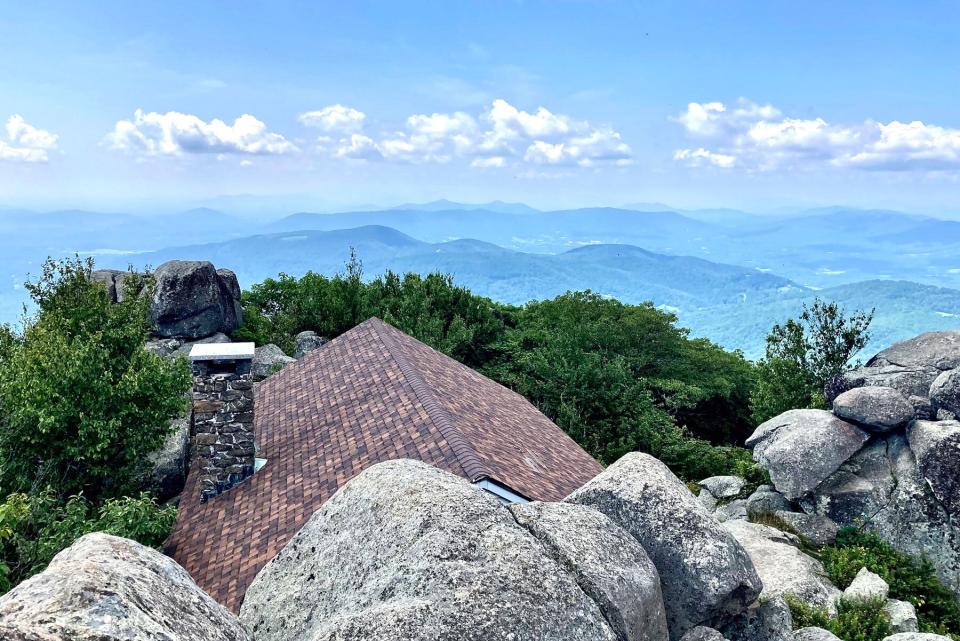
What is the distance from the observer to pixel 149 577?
17.2 feet

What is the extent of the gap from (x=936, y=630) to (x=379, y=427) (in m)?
15.7

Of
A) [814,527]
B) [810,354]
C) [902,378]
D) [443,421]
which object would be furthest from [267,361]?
[902,378]

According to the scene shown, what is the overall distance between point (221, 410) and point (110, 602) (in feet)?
34.2

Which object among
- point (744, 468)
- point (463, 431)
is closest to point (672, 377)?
point (744, 468)

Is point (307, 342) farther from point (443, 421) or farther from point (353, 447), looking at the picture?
point (443, 421)

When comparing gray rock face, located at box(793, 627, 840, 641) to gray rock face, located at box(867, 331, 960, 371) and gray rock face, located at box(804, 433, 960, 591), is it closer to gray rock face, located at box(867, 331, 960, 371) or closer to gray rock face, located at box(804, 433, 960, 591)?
gray rock face, located at box(804, 433, 960, 591)

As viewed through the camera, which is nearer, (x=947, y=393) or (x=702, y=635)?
(x=702, y=635)

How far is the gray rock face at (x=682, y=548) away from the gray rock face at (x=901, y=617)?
8.53 meters

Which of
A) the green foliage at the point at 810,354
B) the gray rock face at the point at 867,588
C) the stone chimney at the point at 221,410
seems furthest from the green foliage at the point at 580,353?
the stone chimney at the point at 221,410

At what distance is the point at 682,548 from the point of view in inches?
316

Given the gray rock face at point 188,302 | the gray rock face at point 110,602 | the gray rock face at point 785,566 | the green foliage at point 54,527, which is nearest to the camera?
the gray rock face at point 110,602

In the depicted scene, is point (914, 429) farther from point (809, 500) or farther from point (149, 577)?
point (149, 577)

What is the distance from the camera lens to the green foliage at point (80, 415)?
1591cm

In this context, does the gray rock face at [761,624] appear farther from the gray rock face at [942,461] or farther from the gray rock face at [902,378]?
the gray rock face at [902,378]
